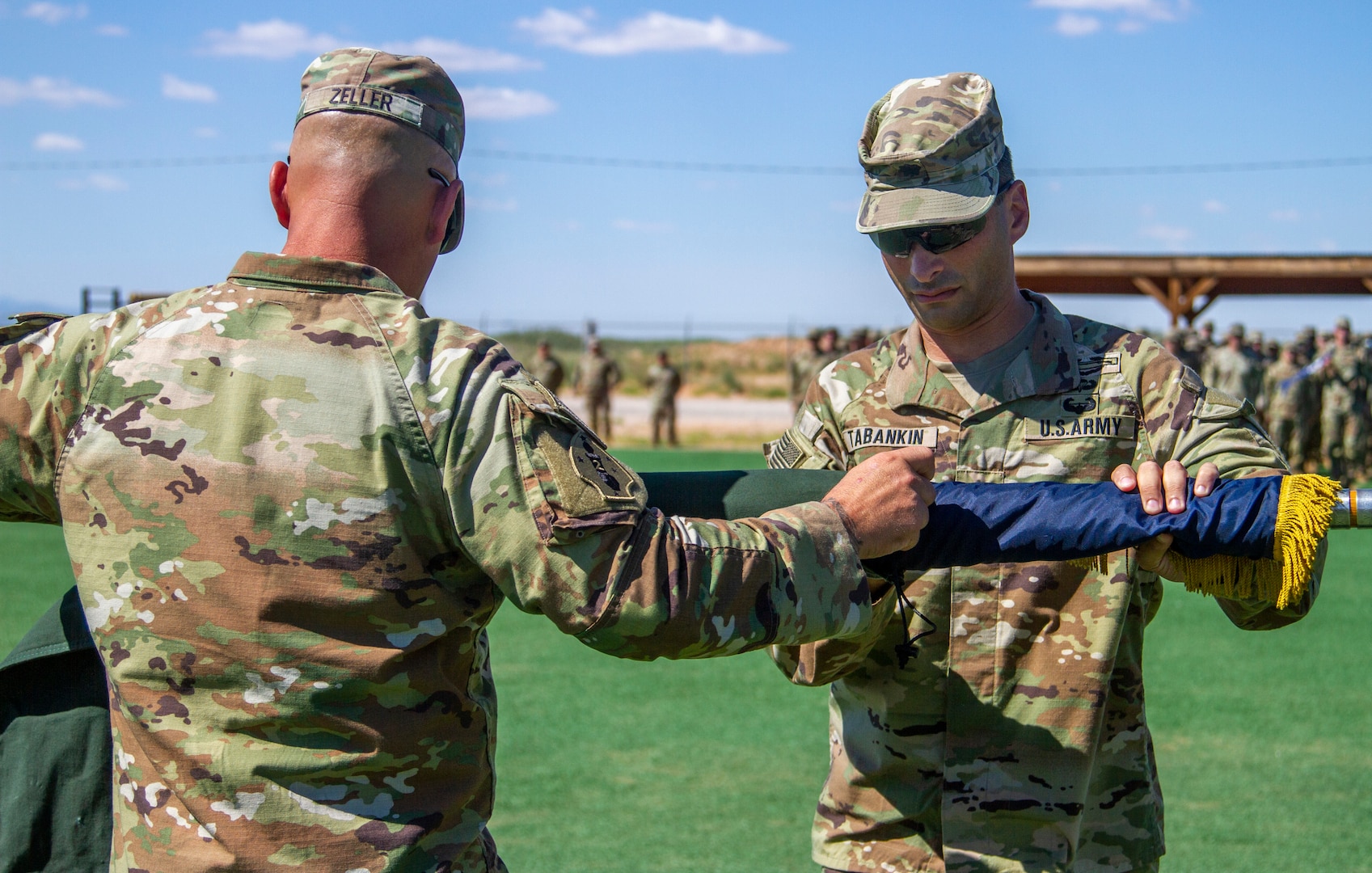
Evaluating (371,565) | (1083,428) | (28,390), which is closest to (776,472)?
(371,565)

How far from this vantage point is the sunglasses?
2.78 metres

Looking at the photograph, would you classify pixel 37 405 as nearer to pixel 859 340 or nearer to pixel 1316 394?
pixel 1316 394

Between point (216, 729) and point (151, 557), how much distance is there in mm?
270

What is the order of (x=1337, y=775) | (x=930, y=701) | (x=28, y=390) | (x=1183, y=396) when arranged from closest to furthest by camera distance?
1. (x=28, y=390)
2. (x=1183, y=396)
3. (x=930, y=701)
4. (x=1337, y=775)

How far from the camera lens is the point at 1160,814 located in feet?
9.27

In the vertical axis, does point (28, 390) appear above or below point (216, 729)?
above

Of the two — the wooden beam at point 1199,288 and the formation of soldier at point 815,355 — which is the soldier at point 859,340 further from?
the wooden beam at point 1199,288

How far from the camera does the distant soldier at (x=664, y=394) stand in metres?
24.4

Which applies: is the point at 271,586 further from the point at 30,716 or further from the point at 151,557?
the point at 30,716

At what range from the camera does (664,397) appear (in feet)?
81.1

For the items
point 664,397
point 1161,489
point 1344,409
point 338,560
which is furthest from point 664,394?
point 338,560

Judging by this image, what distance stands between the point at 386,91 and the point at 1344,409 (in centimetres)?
2170

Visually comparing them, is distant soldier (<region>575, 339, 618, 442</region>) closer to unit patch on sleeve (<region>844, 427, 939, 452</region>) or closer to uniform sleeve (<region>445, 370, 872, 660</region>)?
unit patch on sleeve (<region>844, 427, 939, 452</region>)

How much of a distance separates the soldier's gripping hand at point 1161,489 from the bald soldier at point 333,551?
554 millimetres
